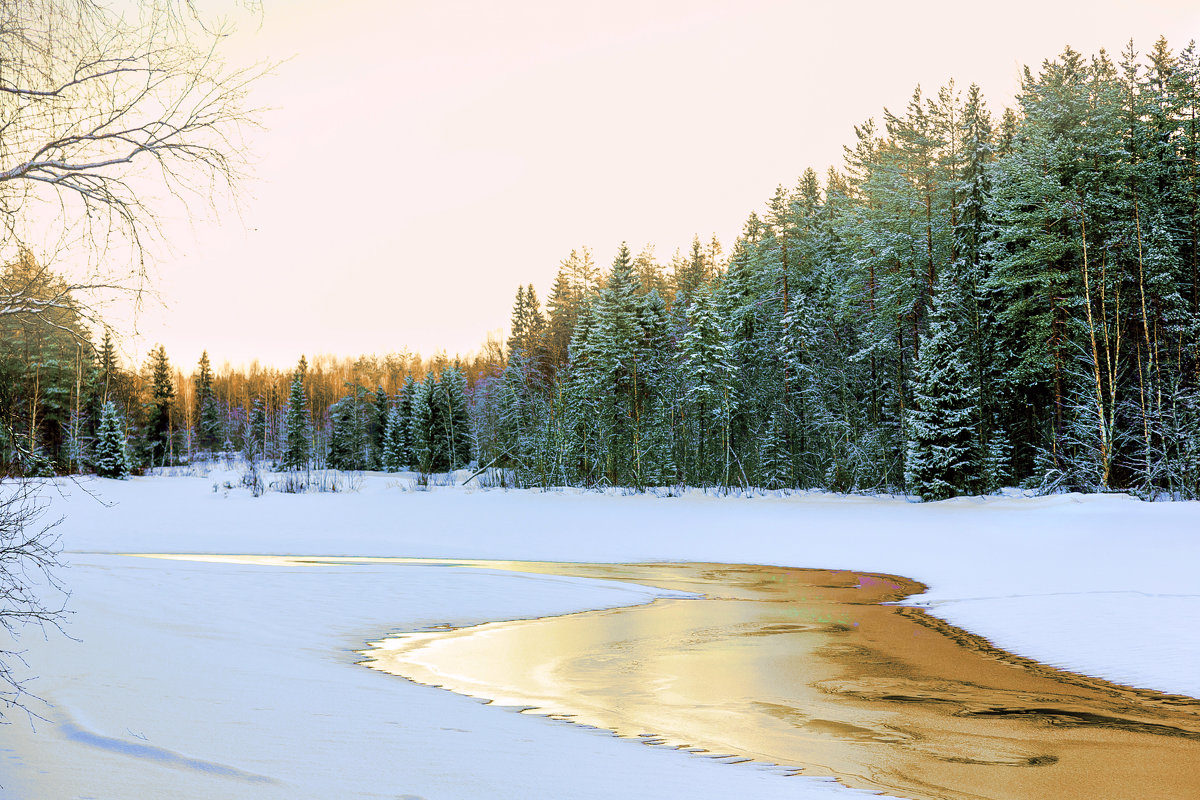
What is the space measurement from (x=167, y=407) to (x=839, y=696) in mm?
71519

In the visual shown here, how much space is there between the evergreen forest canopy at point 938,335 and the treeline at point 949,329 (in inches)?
4.9

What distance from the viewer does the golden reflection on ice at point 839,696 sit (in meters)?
4.93

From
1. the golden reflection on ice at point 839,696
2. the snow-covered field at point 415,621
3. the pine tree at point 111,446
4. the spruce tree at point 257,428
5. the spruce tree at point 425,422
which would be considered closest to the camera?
the snow-covered field at point 415,621

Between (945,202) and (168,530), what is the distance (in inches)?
1215

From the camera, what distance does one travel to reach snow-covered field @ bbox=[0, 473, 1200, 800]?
418 centimetres

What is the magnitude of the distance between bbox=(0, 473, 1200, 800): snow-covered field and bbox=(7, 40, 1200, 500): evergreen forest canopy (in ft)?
16.9

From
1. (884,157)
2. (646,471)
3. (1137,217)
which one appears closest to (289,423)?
(646,471)

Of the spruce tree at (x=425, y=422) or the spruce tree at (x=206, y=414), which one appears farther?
the spruce tree at (x=206, y=414)

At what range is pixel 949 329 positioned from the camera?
28.7m

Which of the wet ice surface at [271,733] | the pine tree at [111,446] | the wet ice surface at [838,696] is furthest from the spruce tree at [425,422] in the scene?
the wet ice surface at [271,733]

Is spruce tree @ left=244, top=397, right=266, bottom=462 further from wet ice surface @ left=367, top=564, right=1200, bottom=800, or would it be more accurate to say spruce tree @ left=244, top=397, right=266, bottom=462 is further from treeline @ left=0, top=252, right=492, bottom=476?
wet ice surface @ left=367, top=564, right=1200, bottom=800

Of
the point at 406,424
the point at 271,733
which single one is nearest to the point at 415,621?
the point at 271,733

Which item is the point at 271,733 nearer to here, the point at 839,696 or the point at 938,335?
the point at 839,696

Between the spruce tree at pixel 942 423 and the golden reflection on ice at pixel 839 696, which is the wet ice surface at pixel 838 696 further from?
the spruce tree at pixel 942 423
